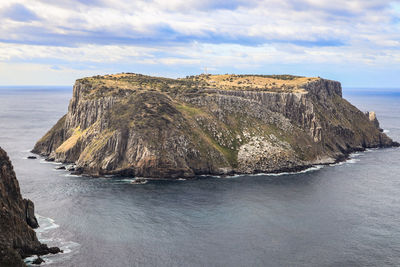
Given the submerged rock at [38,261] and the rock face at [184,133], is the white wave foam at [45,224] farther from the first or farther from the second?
the rock face at [184,133]

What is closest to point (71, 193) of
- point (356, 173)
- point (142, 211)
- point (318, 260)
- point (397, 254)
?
point (142, 211)

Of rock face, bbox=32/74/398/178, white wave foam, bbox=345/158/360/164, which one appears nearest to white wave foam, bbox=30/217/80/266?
rock face, bbox=32/74/398/178

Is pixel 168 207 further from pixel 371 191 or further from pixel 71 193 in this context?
pixel 371 191

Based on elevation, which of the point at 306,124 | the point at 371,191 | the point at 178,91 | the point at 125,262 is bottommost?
the point at 125,262

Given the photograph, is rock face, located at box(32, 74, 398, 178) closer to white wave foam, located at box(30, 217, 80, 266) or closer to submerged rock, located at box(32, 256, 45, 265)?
white wave foam, located at box(30, 217, 80, 266)

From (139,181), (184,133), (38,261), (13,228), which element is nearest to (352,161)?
(184,133)

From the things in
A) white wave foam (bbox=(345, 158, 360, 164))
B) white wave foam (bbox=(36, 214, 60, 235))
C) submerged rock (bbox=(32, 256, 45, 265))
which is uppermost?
white wave foam (bbox=(345, 158, 360, 164))
